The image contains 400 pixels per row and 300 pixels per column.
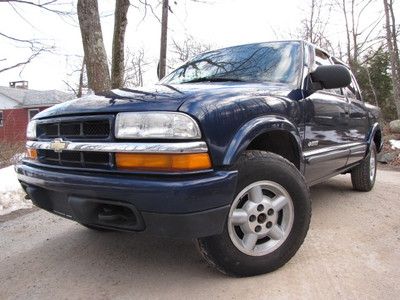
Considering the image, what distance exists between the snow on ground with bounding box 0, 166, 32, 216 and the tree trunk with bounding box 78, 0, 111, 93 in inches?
107

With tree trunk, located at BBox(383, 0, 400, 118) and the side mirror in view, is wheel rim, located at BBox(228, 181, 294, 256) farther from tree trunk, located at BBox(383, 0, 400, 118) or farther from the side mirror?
tree trunk, located at BBox(383, 0, 400, 118)

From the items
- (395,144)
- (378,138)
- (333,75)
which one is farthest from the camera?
(395,144)

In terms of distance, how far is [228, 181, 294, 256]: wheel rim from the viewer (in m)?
2.69

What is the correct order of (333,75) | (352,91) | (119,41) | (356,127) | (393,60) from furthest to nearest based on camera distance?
(393,60) → (119,41) → (352,91) → (356,127) → (333,75)

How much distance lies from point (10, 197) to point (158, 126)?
3778 mm

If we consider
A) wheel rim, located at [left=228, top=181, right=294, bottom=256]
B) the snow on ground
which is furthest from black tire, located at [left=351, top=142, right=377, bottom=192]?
the snow on ground

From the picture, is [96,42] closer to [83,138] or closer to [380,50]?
[83,138]

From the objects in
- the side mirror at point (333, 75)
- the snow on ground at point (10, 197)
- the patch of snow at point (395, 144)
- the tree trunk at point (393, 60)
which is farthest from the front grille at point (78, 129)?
the tree trunk at point (393, 60)

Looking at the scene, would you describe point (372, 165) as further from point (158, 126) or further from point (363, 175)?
point (158, 126)

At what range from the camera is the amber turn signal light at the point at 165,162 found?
236 cm

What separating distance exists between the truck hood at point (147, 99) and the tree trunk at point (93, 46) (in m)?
4.88

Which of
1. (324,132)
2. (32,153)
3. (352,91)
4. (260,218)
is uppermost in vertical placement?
(352,91)

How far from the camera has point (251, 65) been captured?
3.75 meters

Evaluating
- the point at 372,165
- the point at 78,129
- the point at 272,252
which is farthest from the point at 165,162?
the point at 372,165
